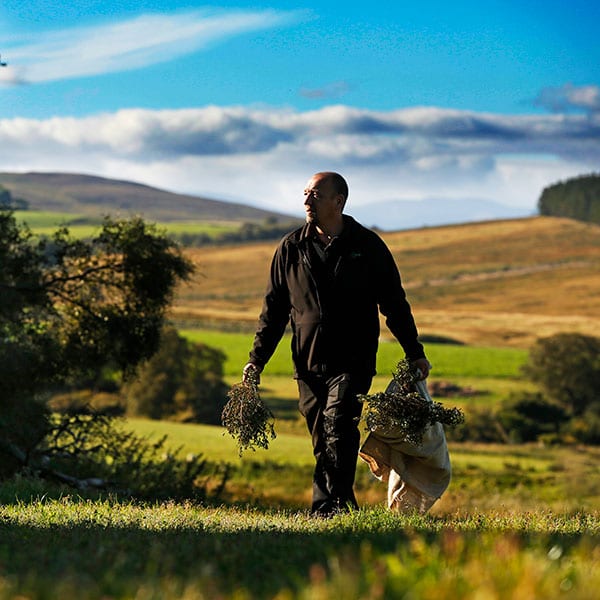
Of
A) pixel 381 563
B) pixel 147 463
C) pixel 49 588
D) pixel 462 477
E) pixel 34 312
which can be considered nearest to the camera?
pixel 49 588

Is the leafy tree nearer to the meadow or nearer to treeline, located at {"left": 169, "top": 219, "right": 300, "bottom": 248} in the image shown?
the meadow

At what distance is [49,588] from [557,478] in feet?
135

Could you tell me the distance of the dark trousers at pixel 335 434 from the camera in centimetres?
1028

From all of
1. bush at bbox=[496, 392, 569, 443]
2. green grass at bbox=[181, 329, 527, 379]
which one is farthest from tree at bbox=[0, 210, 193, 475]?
green grass at bbox=[181, 329, 527, 379]

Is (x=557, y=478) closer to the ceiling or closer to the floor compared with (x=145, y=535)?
closer to the floor

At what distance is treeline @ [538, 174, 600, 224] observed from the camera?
449ft

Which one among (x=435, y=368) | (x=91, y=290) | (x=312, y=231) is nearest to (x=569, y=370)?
(x=435, y=368)

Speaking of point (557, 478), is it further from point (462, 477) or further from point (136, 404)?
point (136, 404)

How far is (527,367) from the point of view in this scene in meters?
76.3

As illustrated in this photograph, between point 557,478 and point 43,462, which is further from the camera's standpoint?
point 557,478

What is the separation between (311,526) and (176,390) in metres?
48.3

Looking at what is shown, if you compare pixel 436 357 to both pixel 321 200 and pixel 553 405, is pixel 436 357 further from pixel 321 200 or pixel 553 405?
pixel 321 200

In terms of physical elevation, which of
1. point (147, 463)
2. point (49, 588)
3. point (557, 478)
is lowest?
point (557, 478)

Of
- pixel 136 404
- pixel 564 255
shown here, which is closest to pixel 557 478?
pixel 136 404
